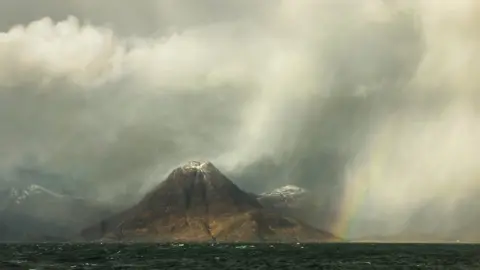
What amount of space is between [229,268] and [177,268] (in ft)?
39.7

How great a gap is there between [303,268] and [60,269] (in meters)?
53.6

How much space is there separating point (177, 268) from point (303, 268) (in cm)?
2888

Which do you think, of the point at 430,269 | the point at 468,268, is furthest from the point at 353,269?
the point at 468,268

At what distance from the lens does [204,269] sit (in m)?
138

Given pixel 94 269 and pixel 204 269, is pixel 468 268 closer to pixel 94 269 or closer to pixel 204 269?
pixel 204 269

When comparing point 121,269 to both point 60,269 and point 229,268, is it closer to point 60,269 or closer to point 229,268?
point 60,269

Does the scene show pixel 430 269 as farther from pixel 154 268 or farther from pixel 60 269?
pixel 60 269

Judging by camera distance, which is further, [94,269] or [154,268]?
[154,268]

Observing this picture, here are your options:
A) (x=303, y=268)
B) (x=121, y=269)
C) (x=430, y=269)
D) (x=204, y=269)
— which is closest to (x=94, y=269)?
(x=121, y=269)

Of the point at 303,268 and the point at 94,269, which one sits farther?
the point at 303,268

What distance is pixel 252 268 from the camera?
141250mm

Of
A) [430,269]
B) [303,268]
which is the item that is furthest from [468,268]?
[303,268]

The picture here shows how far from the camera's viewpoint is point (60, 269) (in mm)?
128750

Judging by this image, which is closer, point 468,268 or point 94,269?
point 94,269
